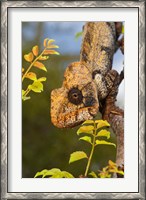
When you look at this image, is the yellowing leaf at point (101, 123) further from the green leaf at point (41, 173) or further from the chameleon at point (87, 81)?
the green leaf at point (41, 173)

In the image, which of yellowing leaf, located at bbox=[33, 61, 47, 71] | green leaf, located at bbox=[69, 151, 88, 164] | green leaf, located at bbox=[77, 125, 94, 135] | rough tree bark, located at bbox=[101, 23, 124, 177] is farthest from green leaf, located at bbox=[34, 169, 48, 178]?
yellowing leaf, located at bbox=[33, 61, 47, 71]

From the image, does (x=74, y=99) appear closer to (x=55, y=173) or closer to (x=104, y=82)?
(x=104, y=82)

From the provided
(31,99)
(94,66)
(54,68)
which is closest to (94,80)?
(94,66)

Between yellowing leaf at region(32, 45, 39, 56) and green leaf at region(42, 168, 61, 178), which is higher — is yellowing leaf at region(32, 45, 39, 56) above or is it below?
above

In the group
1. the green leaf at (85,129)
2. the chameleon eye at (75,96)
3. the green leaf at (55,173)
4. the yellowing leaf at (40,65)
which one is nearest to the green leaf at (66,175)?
the green leaf at (55,173)

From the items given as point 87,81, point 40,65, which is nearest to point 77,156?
point 87,81

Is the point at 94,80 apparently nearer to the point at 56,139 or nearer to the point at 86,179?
the point at 56,139

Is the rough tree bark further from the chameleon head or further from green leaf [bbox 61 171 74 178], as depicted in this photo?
green leaf [bbox 61 171 74 178]
